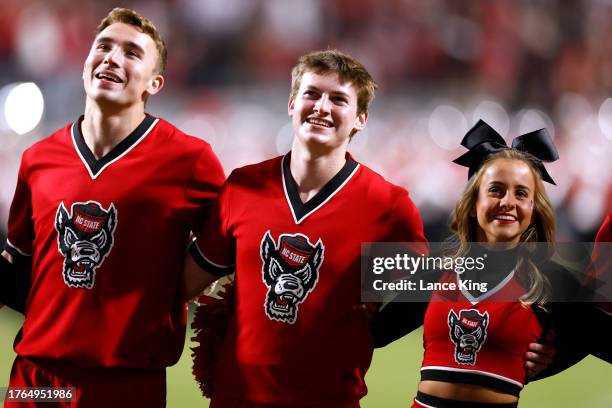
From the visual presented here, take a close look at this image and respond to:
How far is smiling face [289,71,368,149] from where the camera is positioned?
77.1 inches

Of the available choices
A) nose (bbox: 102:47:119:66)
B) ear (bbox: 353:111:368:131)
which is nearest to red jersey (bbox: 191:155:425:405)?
ear (bbox: 353:111:368:131)

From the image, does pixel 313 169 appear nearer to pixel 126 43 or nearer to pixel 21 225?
pixel 126 43

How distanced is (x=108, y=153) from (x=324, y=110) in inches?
22.9

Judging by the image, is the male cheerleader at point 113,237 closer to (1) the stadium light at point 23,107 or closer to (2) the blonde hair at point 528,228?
(2) the blonde hair at point 528,228

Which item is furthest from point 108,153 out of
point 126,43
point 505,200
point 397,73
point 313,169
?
point 397,73

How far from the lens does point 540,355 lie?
6.44 feet

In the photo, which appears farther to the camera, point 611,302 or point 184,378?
point 184,378

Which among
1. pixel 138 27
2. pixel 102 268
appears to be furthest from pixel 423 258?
pixel 138 27

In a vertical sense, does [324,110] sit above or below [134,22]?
below

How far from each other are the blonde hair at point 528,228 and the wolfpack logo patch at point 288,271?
0.41 meters

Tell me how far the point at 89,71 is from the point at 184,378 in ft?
6.29

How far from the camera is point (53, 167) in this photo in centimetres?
208

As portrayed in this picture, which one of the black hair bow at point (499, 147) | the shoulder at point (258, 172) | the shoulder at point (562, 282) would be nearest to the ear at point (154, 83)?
the shoulder at point (258, 172)

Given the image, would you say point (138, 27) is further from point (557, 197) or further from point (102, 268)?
point (557, 197)
